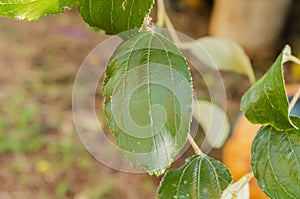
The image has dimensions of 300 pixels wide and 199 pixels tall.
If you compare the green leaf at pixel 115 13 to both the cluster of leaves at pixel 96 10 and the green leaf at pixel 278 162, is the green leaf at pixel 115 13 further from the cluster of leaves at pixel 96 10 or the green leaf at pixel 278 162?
the green leaf at pixel 278 162

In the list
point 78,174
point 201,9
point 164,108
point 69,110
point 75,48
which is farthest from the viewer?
point 201,9

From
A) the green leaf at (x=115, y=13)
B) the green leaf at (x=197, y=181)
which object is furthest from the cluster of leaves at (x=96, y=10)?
the green leaf at (x=197, y=181)

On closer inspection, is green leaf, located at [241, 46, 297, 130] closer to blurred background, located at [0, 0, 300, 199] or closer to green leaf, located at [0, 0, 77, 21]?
green leaf, located at [0, 0, 77, 21]

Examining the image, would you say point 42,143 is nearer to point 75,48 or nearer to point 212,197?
point 75,48

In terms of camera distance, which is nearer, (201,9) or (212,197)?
(212,197)

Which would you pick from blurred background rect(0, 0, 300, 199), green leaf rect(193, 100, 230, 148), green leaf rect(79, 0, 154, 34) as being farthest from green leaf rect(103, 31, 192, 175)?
blurred background rect(0, 0, 300, 199)

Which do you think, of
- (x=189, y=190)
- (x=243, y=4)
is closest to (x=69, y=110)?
(x=243, y=4)
